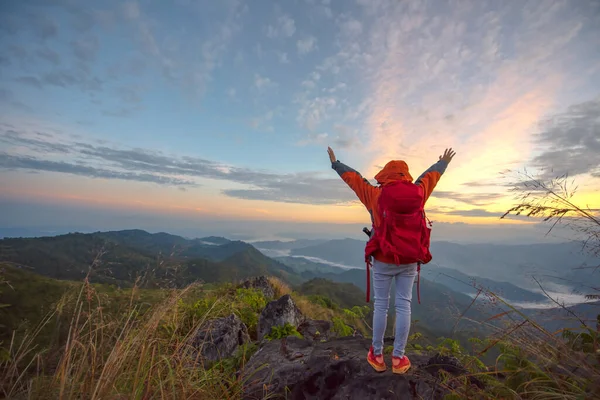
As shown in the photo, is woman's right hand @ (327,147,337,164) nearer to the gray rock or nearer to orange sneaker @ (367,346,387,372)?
orange sneaker @ (367,346,387,372)

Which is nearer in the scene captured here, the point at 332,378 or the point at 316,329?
the point at 332,378

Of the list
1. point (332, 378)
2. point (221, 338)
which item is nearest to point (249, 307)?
point (221, 338)

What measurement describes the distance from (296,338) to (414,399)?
7.97 ft

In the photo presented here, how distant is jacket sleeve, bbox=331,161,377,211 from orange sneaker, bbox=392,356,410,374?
221cm

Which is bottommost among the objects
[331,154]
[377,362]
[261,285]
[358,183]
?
[261,285]

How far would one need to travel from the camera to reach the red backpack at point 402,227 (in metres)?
3.80

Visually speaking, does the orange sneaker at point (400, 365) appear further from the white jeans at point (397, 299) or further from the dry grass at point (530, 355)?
the dry grass at point (530, 355)

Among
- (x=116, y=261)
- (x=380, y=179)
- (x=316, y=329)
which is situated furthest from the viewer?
(x=316, y=329)

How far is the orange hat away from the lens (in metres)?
4.15

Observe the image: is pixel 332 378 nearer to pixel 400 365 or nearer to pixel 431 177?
pixel 400 365

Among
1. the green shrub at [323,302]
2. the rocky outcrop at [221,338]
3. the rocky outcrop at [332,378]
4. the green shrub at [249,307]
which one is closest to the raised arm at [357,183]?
the rocky outcrop at [332,378]

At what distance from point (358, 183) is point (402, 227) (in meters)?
1.13

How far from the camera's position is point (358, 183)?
468 centimetres

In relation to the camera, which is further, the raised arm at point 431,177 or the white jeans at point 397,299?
the raised arm at point 431,177
